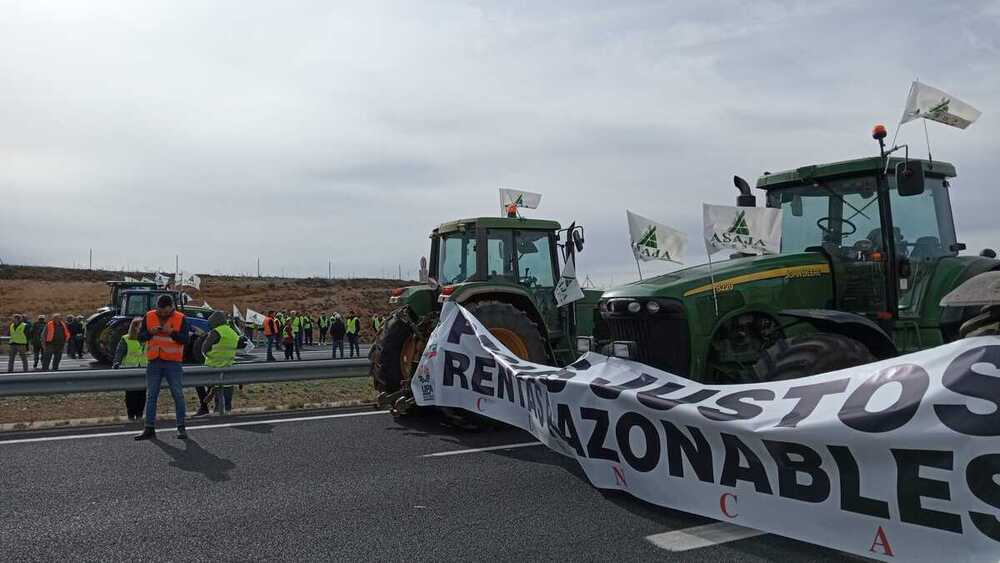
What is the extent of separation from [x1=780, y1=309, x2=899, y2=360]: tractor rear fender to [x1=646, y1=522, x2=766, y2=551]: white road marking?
195 centimetres

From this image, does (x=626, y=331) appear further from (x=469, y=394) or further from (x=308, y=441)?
(x=308, y=441)

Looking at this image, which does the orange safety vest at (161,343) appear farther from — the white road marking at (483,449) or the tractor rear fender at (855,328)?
the tractor rear fender at (855,328)

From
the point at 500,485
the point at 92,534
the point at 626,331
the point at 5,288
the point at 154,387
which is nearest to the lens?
the point at 92,534

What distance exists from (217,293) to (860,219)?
58.3 metres

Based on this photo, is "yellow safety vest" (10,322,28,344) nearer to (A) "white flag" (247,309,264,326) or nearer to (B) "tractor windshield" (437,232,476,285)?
(A) "white flag" (247,309,264,326)

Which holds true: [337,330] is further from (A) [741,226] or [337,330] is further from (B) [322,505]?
(B) [322,505]

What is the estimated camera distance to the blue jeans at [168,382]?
8070mm

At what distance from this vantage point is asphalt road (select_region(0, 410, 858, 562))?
14.5ft

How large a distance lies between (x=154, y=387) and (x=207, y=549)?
4.40m

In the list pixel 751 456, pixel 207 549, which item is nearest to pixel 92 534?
pixel 207 549

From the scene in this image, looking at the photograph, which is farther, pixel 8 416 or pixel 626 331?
pixel 8 416

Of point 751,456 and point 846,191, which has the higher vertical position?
point 846,191

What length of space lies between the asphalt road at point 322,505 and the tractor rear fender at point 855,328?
200 cm

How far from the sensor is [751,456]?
4.39 metres
